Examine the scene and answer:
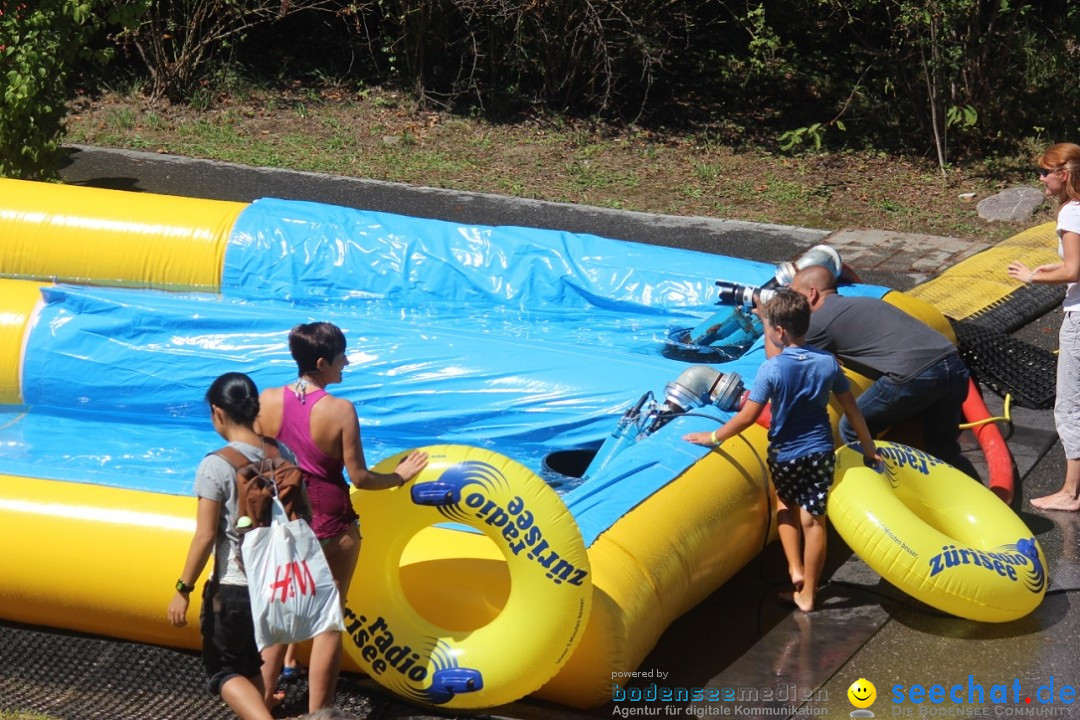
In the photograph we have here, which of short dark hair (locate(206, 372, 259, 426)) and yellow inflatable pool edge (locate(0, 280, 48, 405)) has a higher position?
short dark hair (locate(206, 372, 259, 426))

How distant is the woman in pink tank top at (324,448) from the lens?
3.90 metres

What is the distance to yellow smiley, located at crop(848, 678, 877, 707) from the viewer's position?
13.8 feet

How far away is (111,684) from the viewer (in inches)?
175

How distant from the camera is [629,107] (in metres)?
12.7

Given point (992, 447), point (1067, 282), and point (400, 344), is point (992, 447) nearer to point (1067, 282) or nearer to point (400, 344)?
point (1067, 282)

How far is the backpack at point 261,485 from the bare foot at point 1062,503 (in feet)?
11.2

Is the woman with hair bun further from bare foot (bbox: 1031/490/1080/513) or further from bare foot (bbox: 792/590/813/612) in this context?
bare foot (bbox: 1031/490/1080/513)

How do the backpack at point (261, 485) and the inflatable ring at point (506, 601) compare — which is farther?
the inflatable ring at point (506, 601)

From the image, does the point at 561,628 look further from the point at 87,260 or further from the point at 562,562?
the point at 87,260

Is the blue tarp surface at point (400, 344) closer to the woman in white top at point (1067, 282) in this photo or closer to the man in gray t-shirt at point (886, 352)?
the man in gray t-shirt at point (886, 352)

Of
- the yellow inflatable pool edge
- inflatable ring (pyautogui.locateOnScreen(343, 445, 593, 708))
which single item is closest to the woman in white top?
inflatable ring (pyautogui.locateOnScreen(343, 445, 593, 708))

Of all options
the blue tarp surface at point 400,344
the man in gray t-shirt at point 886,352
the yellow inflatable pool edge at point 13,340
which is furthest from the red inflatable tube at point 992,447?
the yellow inflatable pool edge at point 13,340

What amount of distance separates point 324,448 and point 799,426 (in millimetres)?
1817

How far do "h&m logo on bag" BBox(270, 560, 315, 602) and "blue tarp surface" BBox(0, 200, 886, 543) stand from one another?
1.20m
